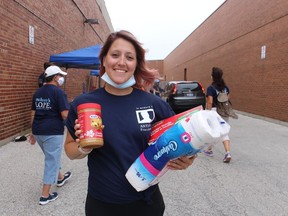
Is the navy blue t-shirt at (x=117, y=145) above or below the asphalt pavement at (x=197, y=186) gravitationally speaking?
above

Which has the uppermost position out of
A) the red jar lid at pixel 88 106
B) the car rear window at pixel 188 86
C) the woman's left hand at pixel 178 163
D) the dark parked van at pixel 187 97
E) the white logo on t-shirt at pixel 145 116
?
the red jar lid at pixel 88 106

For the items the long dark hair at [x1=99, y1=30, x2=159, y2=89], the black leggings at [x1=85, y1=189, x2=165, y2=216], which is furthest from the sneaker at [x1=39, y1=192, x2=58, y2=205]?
the long dark hair at [x1=99, y1=30, x2=159, y2=89]

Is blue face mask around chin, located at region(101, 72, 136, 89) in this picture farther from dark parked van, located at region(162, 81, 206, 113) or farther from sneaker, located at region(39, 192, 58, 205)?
dark parked van, located at region(162, 81, 206, 113)

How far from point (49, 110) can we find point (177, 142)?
280cm

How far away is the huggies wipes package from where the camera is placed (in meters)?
1.36

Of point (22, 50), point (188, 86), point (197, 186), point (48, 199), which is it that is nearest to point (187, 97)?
point (188, 86)

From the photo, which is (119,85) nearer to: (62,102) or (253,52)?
(62,102)

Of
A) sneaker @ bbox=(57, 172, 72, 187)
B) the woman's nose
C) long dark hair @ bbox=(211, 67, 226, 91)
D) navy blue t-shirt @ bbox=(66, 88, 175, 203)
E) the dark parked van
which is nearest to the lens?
navy blue t-shirt @ bbox=(66, 88, 175, 203)

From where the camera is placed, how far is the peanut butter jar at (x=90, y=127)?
158 cm

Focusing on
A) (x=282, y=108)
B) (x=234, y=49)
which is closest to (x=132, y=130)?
(x=282, y=108)

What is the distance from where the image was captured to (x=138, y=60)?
2.03m

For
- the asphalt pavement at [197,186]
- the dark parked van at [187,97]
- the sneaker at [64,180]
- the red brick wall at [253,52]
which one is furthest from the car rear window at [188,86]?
the sneaker at [64,180]

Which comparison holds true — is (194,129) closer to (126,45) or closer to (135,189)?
(135,189)

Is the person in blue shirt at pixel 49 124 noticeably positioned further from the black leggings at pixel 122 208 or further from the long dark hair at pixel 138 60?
the black leggings at pixel 122 208
